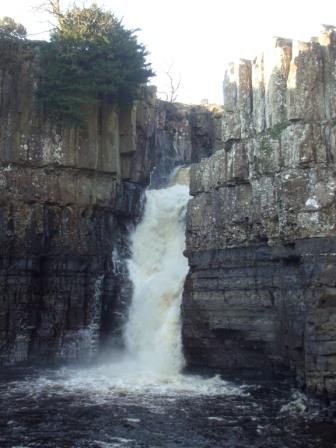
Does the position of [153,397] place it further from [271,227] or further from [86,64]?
[86,64]

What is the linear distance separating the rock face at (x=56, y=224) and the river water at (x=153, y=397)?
1.11 metres

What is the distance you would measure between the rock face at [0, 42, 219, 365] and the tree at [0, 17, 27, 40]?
736mm

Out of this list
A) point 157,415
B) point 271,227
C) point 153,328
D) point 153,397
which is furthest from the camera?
point 153,328

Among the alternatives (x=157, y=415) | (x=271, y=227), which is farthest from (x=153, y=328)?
(x=157, y=415)

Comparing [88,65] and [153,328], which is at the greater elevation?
[88,65]

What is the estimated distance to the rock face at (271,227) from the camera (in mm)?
18438

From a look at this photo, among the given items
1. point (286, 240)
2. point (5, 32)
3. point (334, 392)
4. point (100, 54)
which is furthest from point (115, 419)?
point (5, 32)

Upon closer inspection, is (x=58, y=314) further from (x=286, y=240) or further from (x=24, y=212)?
(x=286, y=240)

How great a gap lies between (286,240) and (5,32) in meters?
15.9

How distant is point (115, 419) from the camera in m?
15.7

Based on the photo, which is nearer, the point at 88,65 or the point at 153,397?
the point at 153,397

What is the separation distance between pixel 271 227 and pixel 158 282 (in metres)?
6.78

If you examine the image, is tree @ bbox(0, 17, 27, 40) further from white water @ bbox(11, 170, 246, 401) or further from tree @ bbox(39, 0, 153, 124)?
white water @ bbox(11, 170, 246, 401)

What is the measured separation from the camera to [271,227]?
2027 centimetres
